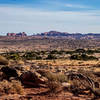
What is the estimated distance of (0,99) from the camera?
12.7 meters

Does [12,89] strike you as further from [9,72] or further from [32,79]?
[9,72]

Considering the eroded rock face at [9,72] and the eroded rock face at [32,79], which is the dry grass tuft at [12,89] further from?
the eroded rock face at [9,72]

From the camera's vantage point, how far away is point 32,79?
16531mm

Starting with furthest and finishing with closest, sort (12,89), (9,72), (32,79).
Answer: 1. (9,72)
2. (32,79)
3. (12,89)

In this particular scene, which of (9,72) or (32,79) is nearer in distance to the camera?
(32,79)

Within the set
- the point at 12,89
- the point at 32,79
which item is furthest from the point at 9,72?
the point at 12,89

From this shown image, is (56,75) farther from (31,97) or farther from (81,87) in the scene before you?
(31,97)

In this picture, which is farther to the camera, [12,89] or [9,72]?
[9,72]

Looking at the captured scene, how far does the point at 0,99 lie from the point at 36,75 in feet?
13.3

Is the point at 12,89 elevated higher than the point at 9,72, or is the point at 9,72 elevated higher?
the point at 9,72

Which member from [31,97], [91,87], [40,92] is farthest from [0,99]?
[91,87]

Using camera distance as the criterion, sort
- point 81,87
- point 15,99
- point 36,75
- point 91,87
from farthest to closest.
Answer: point 36,75, point 81,87, point 91,87, point 15,99

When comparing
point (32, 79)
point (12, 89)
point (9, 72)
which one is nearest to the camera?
point (12, 89)

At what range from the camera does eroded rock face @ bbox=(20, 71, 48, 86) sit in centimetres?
1623
